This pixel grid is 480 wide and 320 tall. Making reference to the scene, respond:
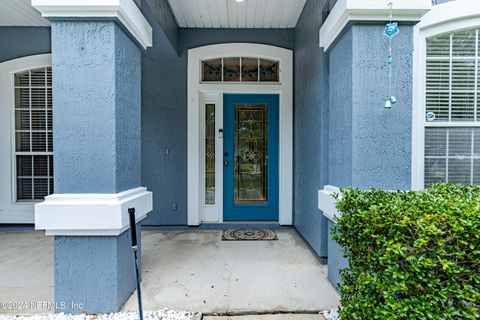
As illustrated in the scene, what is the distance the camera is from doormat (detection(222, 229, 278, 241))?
12.4 ft

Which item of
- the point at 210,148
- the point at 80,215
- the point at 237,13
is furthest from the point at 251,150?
the point at 80,215

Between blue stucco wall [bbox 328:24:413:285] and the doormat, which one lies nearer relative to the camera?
blue stucco wall [bbox 328:24:413:285]

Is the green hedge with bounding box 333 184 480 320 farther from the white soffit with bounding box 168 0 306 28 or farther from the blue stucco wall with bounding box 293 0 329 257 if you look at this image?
the white soffit with bounding box 168 0 306 28

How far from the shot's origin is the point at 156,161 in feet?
14.2

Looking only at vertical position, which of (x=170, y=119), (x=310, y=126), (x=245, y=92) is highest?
(x=245, y=92)

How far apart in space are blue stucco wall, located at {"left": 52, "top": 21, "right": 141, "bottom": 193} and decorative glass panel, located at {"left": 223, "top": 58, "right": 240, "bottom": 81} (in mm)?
2438

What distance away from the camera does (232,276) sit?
2.64 m

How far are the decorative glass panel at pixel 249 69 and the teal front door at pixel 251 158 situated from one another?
0.32 m

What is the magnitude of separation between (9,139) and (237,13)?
383 cm

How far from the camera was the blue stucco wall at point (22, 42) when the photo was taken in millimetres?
4176

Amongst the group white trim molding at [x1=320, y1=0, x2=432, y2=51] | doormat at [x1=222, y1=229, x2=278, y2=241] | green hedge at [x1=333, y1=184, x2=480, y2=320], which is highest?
white trim molding at [x1=320, y1=0, x2=432, y2=51]

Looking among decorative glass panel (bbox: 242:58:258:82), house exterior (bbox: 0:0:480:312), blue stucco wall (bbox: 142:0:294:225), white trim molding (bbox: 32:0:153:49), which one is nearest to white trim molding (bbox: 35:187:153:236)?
house exterior (bbox: 0:0:480:312)

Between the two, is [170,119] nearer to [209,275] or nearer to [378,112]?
[209,275]

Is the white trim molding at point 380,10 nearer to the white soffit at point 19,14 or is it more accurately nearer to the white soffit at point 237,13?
the white soffit at point 237,13
